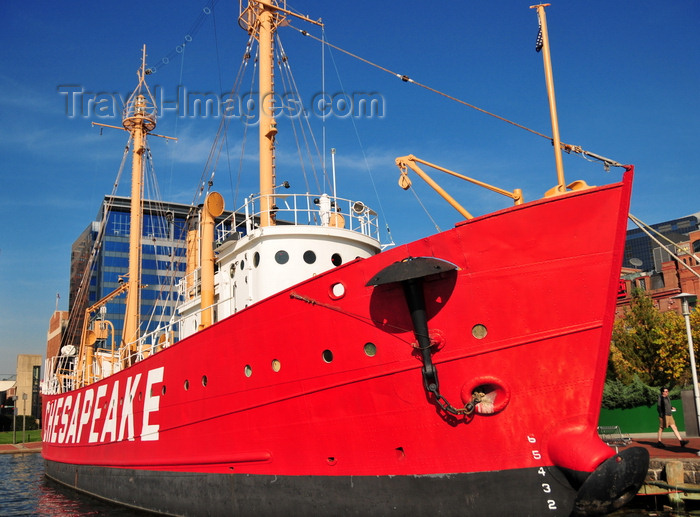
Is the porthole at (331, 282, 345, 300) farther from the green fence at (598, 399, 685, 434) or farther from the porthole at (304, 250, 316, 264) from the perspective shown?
the green fence at (598, 399, 685, 434)

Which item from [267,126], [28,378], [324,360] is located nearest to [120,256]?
[28,378]

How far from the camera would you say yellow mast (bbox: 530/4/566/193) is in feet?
29.9

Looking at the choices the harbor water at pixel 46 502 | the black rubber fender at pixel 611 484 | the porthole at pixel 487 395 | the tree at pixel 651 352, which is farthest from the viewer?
the tree at pixel 651 352

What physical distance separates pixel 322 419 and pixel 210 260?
5.91 m

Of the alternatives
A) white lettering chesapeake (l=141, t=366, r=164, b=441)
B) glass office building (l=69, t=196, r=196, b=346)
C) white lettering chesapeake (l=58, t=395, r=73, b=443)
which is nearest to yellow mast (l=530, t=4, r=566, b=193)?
white lettering chesapeake (l=141, t=366, r=164, b=441)

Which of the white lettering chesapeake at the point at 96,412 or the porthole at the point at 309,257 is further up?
the porthole at the point at 309,257

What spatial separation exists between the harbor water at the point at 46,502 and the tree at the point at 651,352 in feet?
50.4

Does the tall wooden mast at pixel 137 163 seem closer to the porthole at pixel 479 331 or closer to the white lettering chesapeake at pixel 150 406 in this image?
the white lettering chesapeake at pixel 150 406

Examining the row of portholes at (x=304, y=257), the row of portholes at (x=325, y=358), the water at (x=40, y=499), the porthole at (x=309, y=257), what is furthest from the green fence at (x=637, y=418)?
the water at (x=40, y=499)

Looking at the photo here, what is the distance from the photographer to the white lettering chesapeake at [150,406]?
1383 centimetres

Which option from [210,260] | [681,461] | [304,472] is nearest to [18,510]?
[210,260]

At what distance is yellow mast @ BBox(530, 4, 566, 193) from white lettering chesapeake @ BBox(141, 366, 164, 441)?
383 inches

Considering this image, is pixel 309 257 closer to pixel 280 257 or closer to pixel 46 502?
pixel 280 257

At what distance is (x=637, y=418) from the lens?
63.9 ft
